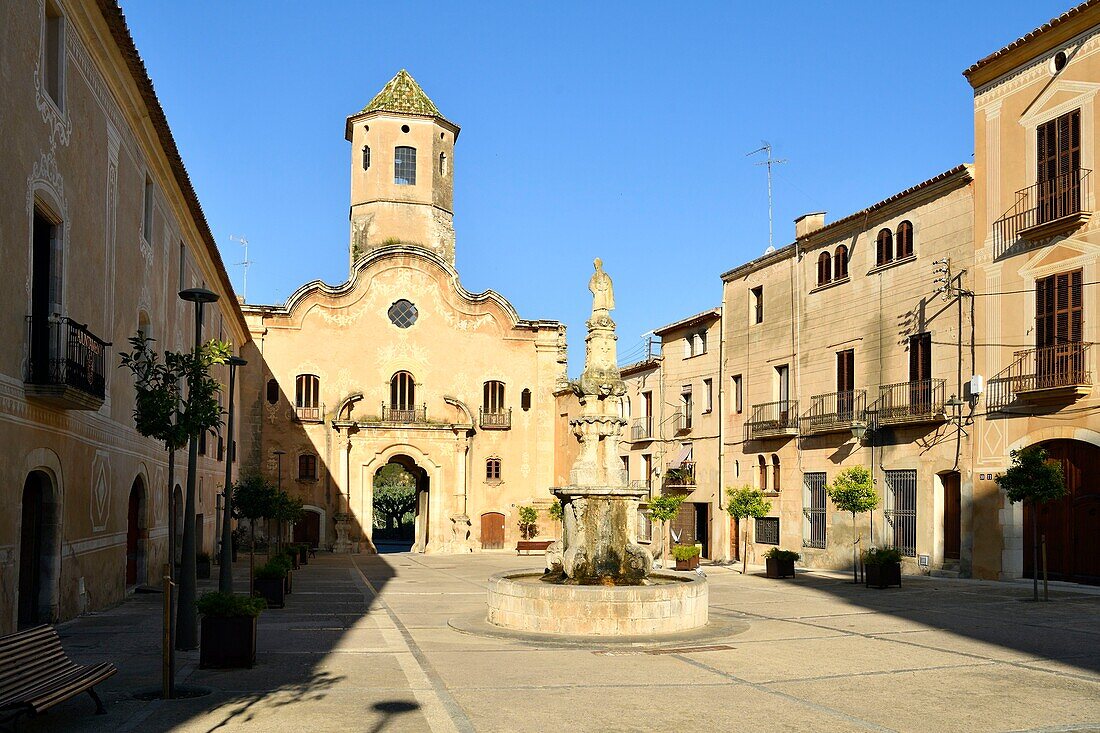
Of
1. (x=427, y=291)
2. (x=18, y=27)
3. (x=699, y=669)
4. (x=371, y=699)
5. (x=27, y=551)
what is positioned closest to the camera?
(x=371, y=699)

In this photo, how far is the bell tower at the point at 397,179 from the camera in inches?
2028

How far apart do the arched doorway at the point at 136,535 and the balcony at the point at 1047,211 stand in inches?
850

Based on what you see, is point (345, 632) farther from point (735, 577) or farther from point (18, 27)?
point (735, 577)

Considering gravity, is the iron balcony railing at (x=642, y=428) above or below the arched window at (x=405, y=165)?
below

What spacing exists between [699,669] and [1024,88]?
19.9 metres

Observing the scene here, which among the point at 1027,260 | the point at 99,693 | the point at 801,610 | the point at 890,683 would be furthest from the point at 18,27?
the point at 1027,260

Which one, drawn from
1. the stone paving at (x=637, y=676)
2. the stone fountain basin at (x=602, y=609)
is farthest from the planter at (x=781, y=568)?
the stone fountain basin at (x=602, y=609)

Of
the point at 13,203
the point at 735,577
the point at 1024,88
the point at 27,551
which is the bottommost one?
the point at 735,577

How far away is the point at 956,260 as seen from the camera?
28062mm

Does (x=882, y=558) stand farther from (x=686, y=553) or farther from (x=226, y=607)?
(x=226, y=607)

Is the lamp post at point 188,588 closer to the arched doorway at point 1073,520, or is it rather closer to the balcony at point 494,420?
the arched doorway at point 1073,520

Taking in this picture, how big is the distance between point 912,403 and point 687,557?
305 inches

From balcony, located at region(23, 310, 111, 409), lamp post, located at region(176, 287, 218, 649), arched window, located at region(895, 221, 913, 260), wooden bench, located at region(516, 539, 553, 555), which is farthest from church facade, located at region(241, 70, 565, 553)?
lamp post, located at region(176, 287, 218, 649)

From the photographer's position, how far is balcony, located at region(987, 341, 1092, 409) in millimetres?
23578
